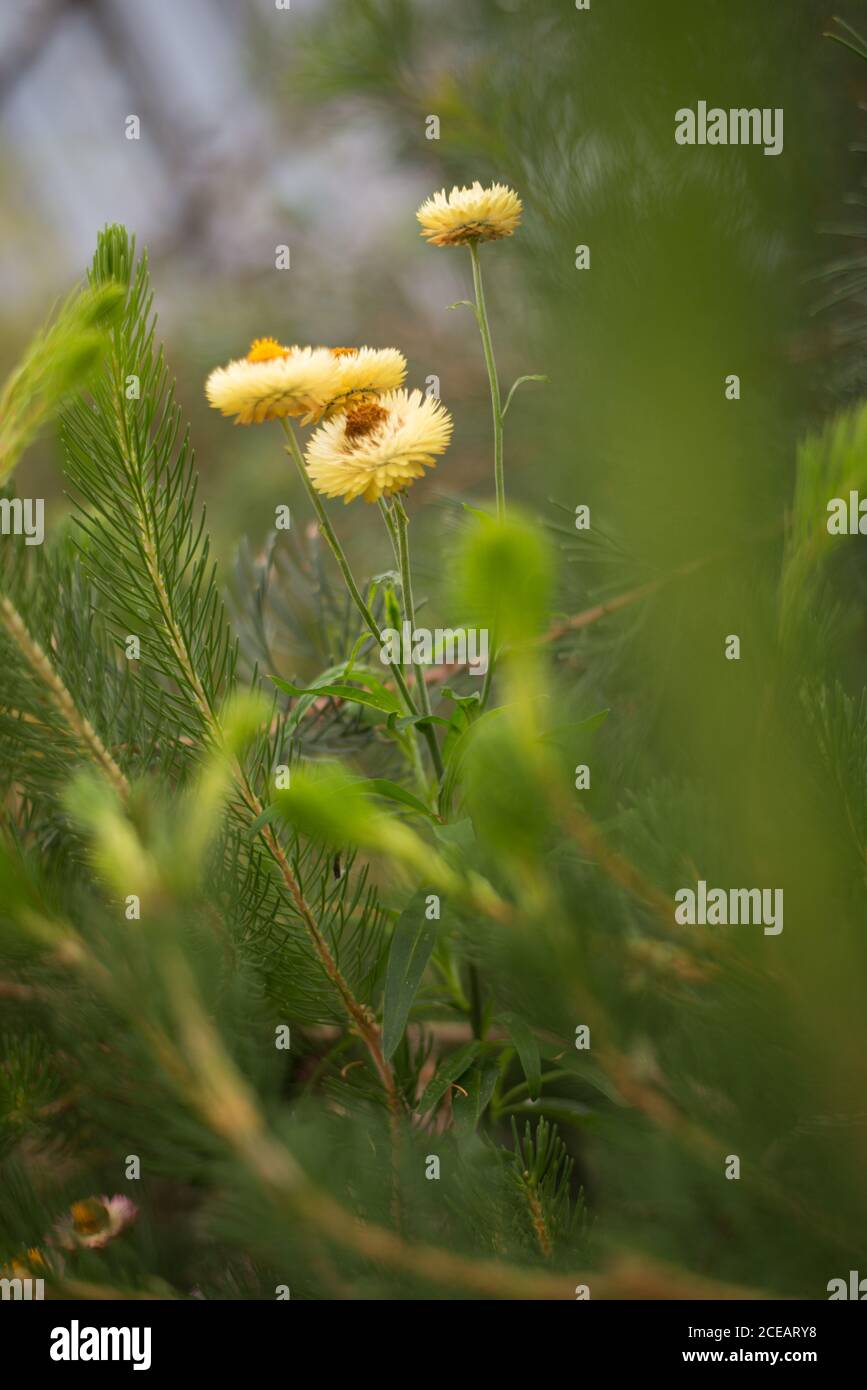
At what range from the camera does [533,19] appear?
1.35 feet

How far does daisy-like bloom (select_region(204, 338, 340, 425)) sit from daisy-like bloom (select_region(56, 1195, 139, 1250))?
0.76 ft

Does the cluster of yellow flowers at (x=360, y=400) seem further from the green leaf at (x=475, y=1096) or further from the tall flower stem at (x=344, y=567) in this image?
the green leaf at (x=475, y=1096)

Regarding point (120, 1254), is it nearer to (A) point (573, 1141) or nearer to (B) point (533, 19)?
(A) point (573, 1141)

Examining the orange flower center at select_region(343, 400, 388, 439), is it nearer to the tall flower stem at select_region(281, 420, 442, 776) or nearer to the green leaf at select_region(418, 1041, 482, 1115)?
the tall flower stem at select_region(281, 420, 442, 776)

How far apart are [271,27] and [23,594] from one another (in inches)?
17.3

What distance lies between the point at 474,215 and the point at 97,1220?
1.00 ft

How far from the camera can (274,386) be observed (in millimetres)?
278

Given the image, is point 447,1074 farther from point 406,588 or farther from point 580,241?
point 580,241

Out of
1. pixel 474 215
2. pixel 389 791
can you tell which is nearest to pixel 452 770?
pixel 389 791

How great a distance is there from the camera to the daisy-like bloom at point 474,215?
0.95 ft

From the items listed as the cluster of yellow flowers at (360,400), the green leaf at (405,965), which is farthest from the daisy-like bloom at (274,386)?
the green leaf at (405,965)

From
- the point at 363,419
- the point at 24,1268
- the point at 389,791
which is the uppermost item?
the point at 363,419

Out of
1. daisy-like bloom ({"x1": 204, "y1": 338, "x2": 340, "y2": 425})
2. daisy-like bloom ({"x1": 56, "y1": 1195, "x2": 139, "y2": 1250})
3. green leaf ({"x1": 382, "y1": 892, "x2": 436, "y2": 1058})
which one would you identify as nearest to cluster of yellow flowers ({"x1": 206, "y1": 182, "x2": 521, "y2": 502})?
daisy-like bloom ({"x1": 204, "y1": 338, "x2": 340, "y2": 425})
